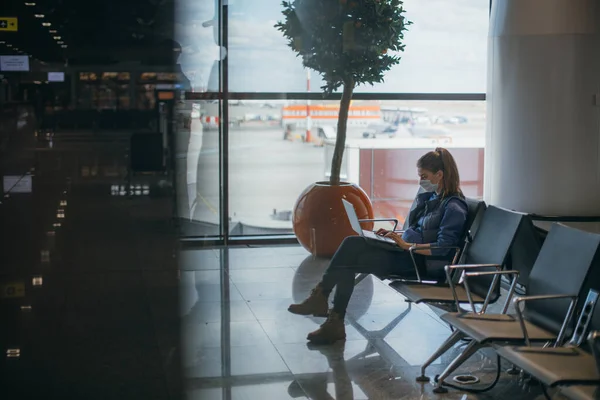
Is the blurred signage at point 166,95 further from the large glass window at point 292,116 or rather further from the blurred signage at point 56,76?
the blurred signage at point 56,76

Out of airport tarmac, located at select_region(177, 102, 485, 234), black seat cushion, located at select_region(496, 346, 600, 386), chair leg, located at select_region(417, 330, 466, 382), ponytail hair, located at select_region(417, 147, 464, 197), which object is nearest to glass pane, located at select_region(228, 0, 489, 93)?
airport tarmac, located at select_region(177, 102, 485, 234)

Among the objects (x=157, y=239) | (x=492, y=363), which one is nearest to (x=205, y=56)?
(x=157, y=239)

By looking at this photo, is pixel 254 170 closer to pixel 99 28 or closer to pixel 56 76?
pixel 99 28

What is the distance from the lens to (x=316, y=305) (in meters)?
5.89

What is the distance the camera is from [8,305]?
657 centimetres

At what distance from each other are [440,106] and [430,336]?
4772 millimetres

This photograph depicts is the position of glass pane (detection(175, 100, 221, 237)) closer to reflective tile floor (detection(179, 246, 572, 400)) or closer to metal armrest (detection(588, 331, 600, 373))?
reflective tile floor (detection(179, 246, 572, 400))

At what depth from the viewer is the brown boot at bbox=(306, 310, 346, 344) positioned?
539 centimetres

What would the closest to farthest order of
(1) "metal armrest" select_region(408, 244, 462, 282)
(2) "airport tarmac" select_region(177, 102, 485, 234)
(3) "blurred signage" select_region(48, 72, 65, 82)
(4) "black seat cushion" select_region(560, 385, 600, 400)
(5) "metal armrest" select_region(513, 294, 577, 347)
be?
(4) "black seat cushion" select_region(560, 385, 600, 400) → (5) "metal armrest" select_region(513, 294, 577, 347) → (1) "metal armrest" select_region(408, 244, 462, 282) → (2) "airport tarmac" select_region(177, 102, 485, 234) → (3) "blurred signage" select_region(48, 72, 65, 82)

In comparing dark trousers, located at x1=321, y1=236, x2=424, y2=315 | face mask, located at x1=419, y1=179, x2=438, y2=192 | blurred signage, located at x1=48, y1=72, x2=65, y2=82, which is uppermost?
blurred signage, located at x1=48, y1=72, x2=65, y2=82

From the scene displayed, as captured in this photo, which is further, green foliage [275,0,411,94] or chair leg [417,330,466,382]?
green foliage [275,0,411,94]

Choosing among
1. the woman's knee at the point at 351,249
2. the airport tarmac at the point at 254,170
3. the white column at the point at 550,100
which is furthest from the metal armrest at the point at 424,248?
the airport tarmac at the point at 254,170

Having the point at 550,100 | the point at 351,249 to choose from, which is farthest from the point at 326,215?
the point at 351,249

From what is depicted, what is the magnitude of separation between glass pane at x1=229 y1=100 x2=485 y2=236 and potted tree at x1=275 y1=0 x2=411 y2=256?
1.10m
